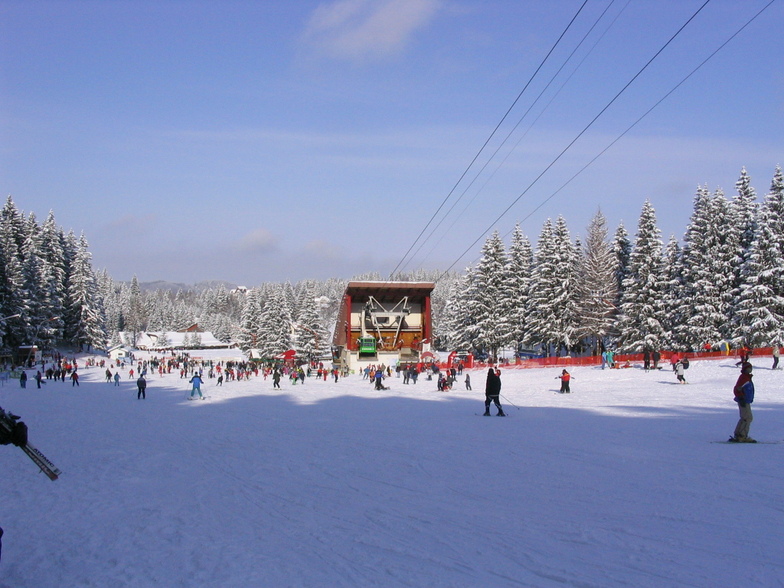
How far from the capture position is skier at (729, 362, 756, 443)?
995 cm

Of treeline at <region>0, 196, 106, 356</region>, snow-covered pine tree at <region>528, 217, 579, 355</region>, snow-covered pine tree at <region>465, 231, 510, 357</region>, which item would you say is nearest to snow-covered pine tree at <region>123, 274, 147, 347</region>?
treeline at <region>0, 196, 106, 356</region>

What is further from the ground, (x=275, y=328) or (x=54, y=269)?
(x=54, y=269)

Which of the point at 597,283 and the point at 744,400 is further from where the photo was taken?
the point at 597,283

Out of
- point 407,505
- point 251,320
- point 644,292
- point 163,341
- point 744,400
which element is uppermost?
point 644,292

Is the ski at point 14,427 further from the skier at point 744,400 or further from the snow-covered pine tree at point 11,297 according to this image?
the snow-covered pine tree at point 11,297

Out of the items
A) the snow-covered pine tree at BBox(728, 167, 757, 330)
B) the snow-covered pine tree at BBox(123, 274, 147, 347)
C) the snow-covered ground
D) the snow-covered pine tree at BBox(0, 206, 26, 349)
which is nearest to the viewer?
the snow-covered ground

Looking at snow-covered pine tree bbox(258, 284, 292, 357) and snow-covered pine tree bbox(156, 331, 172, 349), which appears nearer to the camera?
snow-covered pine tree bbox(258, 284, 292, 357)

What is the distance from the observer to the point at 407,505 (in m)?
7.00

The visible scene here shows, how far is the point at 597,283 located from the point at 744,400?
137ft

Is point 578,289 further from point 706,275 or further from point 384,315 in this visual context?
point 384,315

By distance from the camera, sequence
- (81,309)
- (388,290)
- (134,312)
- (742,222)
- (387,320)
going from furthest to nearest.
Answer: (134,312) < (81,309) < (387,320) < (388,290) < (742,222)

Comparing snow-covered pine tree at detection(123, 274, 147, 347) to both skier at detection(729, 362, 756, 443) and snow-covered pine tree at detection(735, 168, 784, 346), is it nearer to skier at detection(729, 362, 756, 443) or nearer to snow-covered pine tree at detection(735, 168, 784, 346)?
snow-covered pine tree at detection(735, 168, 784, 346)

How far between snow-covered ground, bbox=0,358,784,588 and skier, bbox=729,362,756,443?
0.46m

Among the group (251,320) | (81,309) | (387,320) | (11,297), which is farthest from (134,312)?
(387,320)
